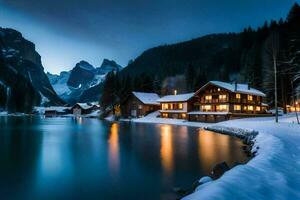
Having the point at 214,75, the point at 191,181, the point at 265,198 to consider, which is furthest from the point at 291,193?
the point at 214,75

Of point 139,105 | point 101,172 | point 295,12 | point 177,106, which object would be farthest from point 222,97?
point 101,172

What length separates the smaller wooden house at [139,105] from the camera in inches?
3894

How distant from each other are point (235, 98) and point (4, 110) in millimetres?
167126

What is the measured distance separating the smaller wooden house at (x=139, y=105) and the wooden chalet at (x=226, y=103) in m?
24.0

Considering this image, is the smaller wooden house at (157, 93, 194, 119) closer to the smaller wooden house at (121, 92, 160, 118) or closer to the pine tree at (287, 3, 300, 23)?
the smaller wooden house at (121, 92, 160, 118)

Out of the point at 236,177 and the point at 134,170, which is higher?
the point at 236,177

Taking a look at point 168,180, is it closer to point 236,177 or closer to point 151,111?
point 236,177

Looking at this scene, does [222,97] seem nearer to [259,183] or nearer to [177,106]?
[177,106]

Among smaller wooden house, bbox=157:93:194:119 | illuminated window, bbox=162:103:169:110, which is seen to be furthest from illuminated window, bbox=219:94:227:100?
illuminated window, bbox=162:103:169:110

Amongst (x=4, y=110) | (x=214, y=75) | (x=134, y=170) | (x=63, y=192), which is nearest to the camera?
(x=63, y=192)

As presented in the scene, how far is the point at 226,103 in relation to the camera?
69625 millimetres

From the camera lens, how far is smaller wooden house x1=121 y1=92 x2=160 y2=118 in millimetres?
98900

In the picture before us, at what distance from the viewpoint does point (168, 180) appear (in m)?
Answer: 15.9

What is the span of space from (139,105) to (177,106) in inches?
692
